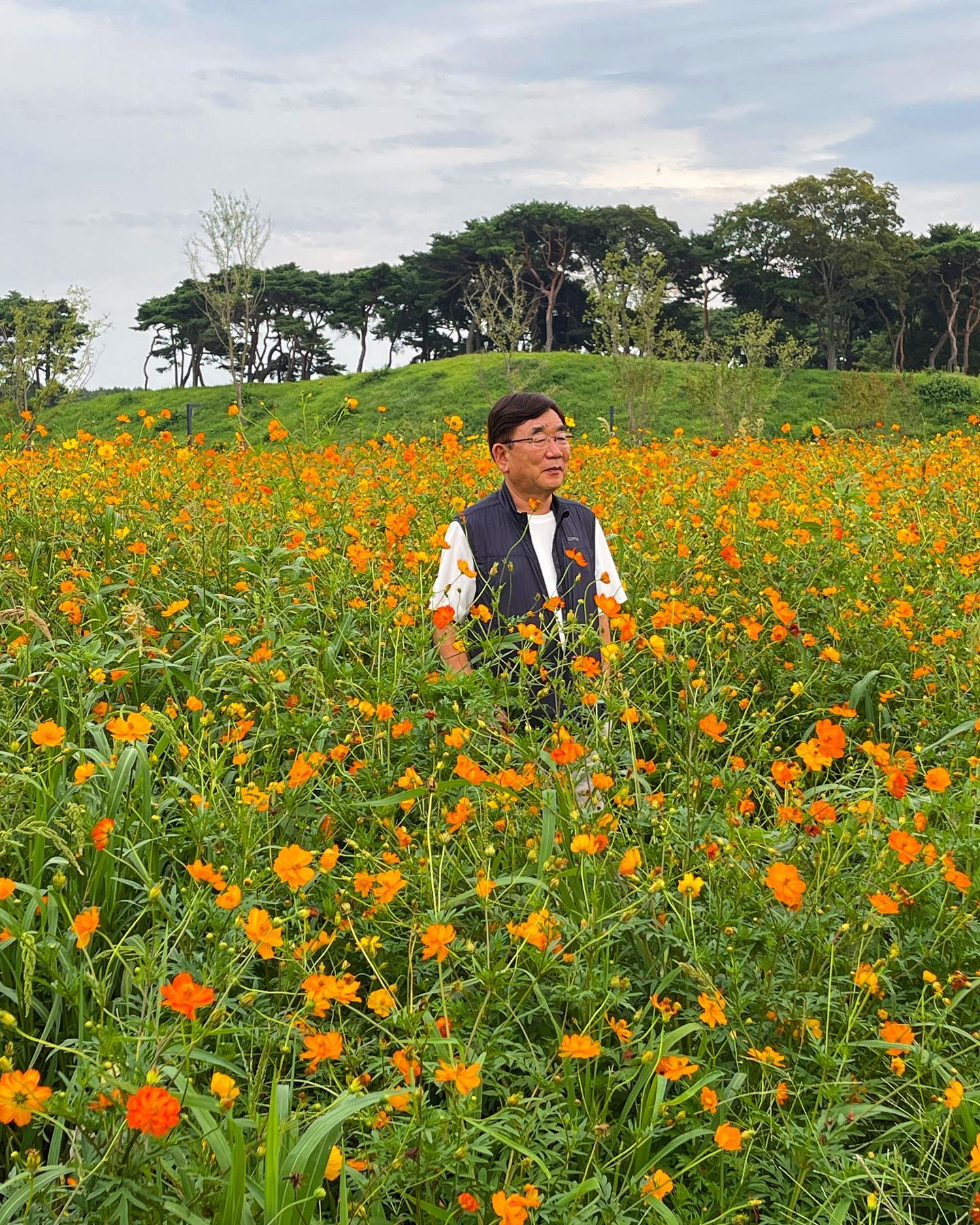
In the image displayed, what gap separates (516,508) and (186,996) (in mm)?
2171

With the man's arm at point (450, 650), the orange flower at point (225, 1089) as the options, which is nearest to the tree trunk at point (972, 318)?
the man's arm at point (450, 650)

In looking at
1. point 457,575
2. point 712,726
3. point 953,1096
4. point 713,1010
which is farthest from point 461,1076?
point 457,575

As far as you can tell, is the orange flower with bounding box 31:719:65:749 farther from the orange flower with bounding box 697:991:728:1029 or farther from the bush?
the bush

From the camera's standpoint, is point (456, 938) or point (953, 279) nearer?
point (456, 938)

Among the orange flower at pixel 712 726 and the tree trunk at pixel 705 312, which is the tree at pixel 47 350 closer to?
the orange flower at pixel 712 726

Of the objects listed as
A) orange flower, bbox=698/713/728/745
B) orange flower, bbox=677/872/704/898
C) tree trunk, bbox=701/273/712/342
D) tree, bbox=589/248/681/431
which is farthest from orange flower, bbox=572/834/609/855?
tree trunk, bbox=701/273/712/342

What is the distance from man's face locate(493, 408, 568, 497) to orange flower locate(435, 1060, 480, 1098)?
2047 millimetres

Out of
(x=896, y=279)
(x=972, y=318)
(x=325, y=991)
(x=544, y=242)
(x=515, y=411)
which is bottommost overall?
(x=325, y=991)

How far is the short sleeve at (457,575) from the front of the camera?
284 centimetres

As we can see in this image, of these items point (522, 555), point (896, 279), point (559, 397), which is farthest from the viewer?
point (896, 279)

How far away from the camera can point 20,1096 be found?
3.50ft

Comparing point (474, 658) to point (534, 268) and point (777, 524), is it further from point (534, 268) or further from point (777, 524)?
point (534, 268)

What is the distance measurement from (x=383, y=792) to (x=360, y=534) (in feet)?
3.98

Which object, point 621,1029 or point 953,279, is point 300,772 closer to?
point 621,1029
